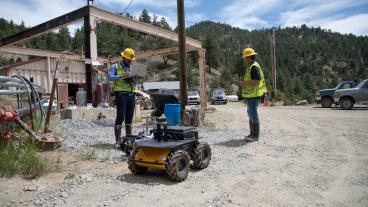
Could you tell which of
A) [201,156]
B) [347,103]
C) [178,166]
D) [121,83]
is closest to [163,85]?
[347,103]

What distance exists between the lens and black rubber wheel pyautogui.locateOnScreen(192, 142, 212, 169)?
522 centimetres

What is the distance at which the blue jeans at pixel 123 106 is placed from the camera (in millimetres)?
6902

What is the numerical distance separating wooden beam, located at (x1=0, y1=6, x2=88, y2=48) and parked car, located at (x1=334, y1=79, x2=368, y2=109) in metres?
15.1

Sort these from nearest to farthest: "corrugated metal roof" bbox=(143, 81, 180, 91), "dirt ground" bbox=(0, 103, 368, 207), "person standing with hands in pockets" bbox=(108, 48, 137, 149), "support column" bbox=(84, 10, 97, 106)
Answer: "dirt ground" bbox=(0, 103, 368, 207), "person standing with hands in pockets" bbox=(108, 48, 137, 149), "support column" bbox=(84, 10, 97, 106), "corrugated metal roof" bbox=(143, 81, 180, 91)

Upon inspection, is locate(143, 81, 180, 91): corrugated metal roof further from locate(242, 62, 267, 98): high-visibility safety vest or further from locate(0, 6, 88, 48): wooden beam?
locate(242, 62, 267, 98): high-visibility safety vest

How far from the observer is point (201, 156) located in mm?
5250

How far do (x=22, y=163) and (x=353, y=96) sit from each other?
19.3m

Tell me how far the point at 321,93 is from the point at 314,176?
65.4 feet

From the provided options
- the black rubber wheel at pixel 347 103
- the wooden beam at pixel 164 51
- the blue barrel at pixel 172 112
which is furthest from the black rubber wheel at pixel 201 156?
the black rubber wheel at pixel 347 103

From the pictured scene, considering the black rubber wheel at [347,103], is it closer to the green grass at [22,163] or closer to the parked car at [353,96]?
the parked car at [353,96]

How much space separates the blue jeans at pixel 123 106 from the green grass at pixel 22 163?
1920 mm

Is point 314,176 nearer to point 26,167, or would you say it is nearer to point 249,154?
point 249,154

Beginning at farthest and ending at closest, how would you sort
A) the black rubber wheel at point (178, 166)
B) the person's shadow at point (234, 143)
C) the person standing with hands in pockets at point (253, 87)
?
1. the person standing with hands in pockets at point (253, 87)
2. the person's shadow at point (234, 143)
3. the black rubber wheel at point (178, 166)

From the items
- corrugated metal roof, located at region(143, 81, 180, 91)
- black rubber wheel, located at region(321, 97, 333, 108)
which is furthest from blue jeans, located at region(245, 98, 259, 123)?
corrugated metal roof, located at region(143, 81, 180, 91)
